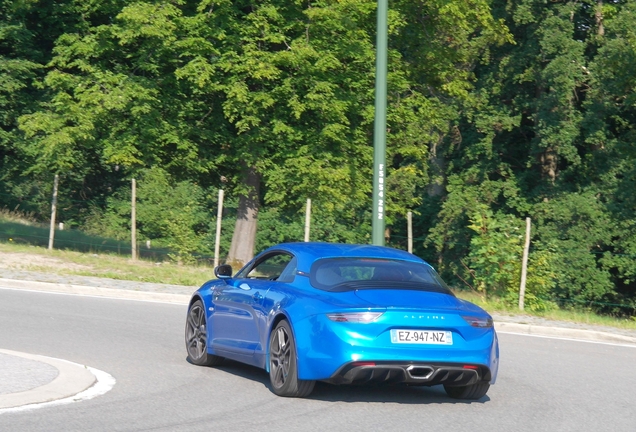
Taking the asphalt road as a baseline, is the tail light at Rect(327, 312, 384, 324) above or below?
above

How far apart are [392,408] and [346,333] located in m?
0.79

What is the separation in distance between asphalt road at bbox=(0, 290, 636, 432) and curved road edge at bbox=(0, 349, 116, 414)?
155 mm

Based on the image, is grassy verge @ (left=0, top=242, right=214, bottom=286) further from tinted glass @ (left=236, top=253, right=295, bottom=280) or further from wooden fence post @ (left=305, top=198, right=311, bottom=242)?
tinted glass @ (left=236, top=253, right=295, bottom=280)

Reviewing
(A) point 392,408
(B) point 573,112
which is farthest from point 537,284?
(B) point 573,112

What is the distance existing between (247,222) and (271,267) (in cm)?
2085

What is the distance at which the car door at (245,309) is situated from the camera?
10242 millimetres

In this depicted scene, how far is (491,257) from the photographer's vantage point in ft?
69.3

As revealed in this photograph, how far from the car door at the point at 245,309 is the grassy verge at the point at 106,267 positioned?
1141cm

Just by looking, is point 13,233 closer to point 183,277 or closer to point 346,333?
point 183,277

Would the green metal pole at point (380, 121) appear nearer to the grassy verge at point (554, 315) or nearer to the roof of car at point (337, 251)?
the grassy verge at point (554, 315)

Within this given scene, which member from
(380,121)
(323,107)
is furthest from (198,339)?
(323,107)

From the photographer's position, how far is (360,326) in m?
8.91

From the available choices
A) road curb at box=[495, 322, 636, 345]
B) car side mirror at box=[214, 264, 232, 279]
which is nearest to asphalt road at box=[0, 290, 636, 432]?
car side mirror at box=[214, 264, 232, 279]

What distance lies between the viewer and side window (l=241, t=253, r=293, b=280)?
34.6 feet
